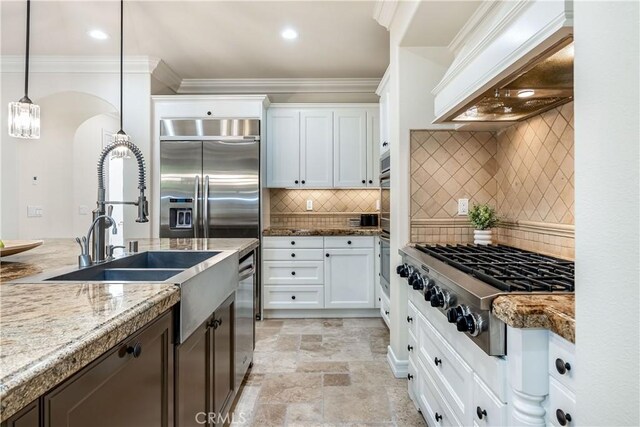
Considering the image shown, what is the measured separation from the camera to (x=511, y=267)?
1.43 m

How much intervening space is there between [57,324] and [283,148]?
11.3ft

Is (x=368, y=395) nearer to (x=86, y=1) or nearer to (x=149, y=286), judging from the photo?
(x=149, y=286)

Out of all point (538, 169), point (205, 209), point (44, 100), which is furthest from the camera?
point (44, 100)

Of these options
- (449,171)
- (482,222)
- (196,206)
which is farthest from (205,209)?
(482,222)

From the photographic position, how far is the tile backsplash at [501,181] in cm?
178

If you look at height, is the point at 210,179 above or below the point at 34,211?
above

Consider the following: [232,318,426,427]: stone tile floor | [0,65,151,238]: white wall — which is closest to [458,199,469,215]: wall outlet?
[232,318,426,427]: stone tile floor

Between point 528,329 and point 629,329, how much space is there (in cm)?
42

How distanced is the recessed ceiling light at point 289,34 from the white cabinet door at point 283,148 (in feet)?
2.96

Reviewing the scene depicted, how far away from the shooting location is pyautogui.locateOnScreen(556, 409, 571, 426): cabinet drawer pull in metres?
0.83

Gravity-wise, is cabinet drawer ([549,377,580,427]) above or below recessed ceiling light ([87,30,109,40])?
below

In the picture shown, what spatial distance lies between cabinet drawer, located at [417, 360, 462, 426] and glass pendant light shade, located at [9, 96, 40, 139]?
2.52m

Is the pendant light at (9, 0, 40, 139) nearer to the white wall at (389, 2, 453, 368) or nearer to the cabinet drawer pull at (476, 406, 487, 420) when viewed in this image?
the white wall at (389, 2, 453, 368)

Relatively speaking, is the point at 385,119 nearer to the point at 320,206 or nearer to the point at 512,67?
Result: the point at 320,206
